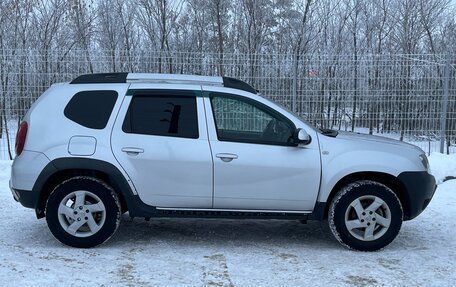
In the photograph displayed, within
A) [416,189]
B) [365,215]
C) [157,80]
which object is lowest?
[365,215]

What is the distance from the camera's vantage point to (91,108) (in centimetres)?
517

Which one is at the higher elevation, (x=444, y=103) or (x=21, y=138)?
(x=444, y=103)

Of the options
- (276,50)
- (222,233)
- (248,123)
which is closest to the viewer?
(248,123)

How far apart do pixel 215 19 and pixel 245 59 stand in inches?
310

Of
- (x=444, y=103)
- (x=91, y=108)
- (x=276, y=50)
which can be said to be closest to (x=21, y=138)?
(x=91, y=108)

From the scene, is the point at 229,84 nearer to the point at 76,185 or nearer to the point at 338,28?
the point at 76,185

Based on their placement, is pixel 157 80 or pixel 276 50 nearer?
pixel 157 80

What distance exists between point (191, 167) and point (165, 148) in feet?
1.07

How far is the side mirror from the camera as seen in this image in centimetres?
498

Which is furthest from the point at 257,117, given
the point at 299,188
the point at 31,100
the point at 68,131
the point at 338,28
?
the point at 338,28

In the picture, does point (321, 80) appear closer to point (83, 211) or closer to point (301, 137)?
point (301, 137)

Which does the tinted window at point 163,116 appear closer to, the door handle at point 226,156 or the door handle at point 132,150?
the door handle at point 132,150

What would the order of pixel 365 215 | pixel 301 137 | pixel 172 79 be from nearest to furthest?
pixel 301 137
pixel 365 215
pixel 172 79

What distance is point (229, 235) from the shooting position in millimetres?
5793
